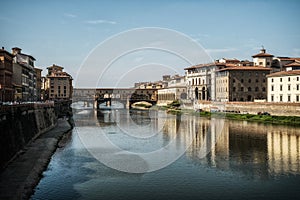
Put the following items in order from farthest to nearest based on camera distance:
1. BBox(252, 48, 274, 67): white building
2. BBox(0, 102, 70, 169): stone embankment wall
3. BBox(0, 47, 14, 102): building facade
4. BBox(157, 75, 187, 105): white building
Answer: BBox(157, 75, 187, 105): white building
BBox(252, 48, 274, 67): white building
BBox(0, 47, 14, 102): building facade
BBox(0, 102, 70, 169): stone embankment wall

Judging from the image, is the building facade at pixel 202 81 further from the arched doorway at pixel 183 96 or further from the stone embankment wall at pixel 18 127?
the stone embankment wall at pixel 18 127

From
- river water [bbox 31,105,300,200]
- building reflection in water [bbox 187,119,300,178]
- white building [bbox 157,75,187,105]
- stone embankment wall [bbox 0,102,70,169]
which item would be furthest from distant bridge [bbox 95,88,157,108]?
river water [bbox 31,105,300,200]

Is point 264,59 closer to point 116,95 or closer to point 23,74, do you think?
point 23,74

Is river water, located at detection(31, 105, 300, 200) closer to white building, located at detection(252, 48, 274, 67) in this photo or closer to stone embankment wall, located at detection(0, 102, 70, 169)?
stone embankment wall, located at detection(0, 102, 70, 169)

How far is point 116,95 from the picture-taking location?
89.6 metres

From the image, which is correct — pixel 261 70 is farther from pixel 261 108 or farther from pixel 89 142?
pixel 89 142

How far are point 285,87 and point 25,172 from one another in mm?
35943

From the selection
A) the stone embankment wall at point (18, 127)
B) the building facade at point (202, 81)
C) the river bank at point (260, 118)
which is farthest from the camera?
the building facade at point (202, 81)

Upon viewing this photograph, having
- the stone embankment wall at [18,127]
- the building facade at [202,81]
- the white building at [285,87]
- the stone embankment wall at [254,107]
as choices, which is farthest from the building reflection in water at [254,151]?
the building facade at [202,81]

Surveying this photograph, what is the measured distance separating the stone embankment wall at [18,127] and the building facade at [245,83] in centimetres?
3216

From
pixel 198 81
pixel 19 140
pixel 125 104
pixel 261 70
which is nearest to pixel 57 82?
pixel 125 104

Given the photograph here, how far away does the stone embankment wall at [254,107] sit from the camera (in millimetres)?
37028

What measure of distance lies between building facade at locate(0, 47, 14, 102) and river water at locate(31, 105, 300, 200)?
7.92 m

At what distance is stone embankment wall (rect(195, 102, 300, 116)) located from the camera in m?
37.0
